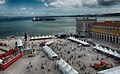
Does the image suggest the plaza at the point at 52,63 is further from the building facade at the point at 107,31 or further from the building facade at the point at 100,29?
the building facade at the point at 100,29

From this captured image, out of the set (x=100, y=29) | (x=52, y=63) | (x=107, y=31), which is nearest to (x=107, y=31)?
(x=107, y=31)

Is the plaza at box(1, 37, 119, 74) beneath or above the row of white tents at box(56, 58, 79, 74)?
beneath

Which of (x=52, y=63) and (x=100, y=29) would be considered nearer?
(x=52, y=63)

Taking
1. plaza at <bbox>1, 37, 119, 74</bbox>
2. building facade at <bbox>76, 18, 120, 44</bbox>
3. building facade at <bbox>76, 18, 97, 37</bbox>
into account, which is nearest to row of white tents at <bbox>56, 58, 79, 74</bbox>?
plaza at <bbox>1, 37, 119, 74</bbox>

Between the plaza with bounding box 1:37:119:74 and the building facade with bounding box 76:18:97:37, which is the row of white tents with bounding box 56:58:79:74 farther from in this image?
the building facade with bounding box 76:18:97:37

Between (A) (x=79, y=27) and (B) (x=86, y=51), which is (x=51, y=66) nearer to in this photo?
(B) (x=86, y=51)

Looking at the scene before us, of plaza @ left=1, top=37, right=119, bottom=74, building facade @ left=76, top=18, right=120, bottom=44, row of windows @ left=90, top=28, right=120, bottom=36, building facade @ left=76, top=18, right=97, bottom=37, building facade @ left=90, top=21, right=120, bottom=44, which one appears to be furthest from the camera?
building facade @ left=76, top=18, right=97, bottom=37

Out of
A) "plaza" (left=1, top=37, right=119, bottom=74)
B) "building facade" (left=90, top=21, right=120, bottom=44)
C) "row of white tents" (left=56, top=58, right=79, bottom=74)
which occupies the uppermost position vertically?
"building facade" (left=90, top=21, right=120, bottom=44)

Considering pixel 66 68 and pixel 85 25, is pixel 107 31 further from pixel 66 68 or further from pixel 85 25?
pixel 66 68

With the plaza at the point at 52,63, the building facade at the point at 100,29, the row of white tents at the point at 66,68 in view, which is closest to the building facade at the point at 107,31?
the building facade at the point at 100,29
